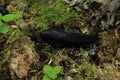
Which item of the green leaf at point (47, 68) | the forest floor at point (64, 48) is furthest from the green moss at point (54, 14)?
the green leaf at point (47, 68)

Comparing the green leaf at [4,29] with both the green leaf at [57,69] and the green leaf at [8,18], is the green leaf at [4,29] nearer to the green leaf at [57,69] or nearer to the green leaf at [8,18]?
the green leaf at [8,18]

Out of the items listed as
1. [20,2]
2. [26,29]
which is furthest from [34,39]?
[20,2]

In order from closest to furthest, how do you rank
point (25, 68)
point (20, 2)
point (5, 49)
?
point (25, 68) → point (5, 49) → point (20, 2)

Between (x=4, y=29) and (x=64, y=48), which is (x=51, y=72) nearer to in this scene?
(x=64, y=48)

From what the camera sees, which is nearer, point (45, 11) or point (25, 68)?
point (25, 68)

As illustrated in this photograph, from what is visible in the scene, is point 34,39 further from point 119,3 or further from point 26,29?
point 119,3

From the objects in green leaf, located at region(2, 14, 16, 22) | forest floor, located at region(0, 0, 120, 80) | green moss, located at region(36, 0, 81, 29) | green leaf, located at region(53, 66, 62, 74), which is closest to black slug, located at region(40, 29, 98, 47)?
forest floor, located at region(0, 0, 120, 80)
